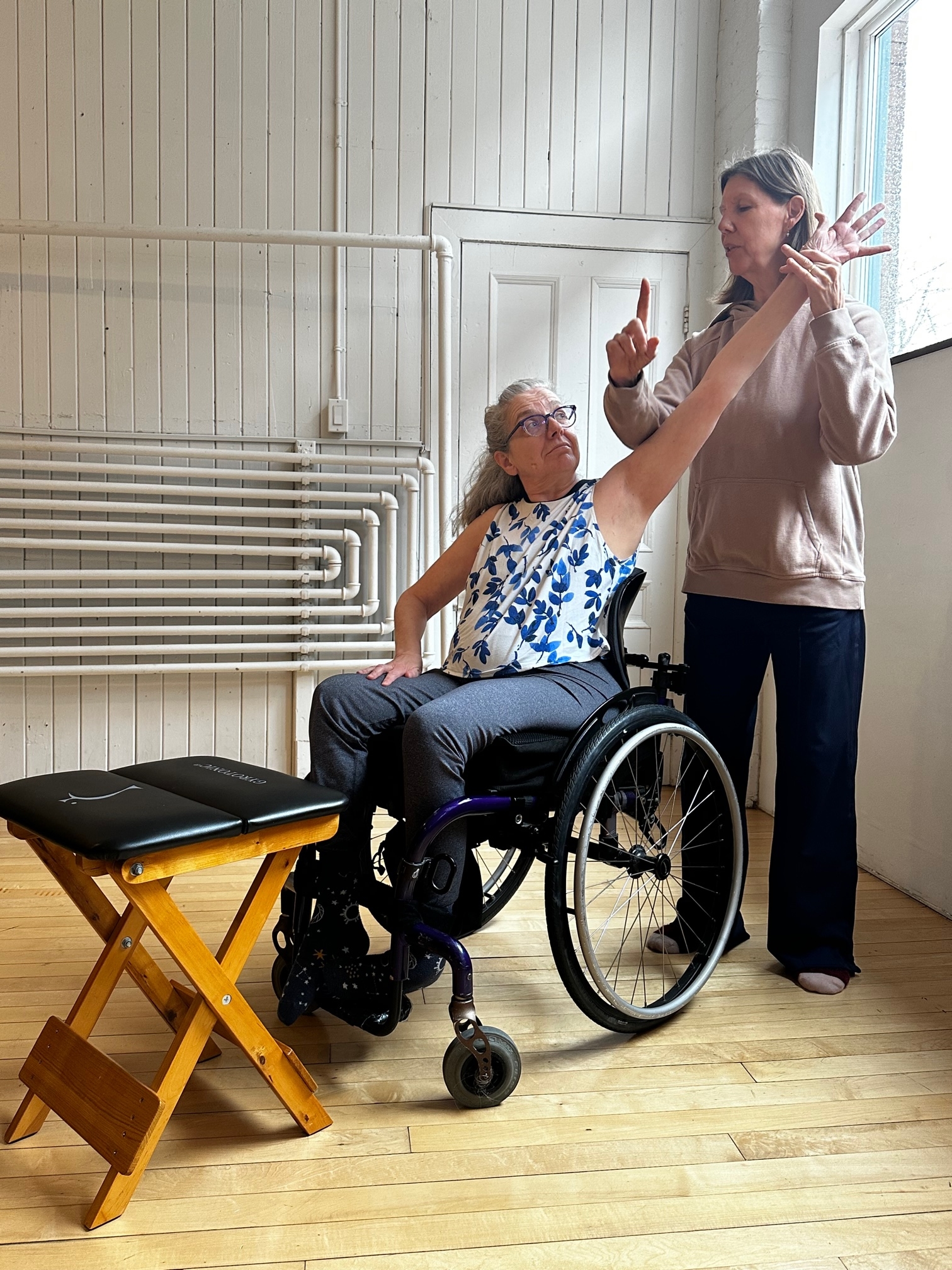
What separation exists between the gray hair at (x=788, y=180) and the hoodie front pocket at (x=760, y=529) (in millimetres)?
497

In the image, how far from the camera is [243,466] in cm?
337

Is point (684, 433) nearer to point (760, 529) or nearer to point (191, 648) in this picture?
point (760, 529)

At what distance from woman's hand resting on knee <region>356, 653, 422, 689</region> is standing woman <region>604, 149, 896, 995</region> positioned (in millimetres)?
637

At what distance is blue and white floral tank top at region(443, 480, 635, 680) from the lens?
6.23ft

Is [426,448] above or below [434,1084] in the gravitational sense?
above

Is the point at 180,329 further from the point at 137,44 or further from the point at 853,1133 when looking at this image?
the point at 853,1133

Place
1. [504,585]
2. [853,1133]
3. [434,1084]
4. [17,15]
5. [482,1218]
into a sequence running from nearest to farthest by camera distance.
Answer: [482,1218], [853,1133], [434,1084], [504,585], [17,15]

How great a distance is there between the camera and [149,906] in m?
1.32

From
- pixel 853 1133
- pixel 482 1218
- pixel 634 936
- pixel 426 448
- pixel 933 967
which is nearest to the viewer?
pixel 482 1218

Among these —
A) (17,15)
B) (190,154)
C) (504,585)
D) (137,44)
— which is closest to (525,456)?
(504,585)

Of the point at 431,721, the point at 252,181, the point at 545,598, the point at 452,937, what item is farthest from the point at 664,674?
the point at 252,181

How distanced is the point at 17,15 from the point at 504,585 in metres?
2.67

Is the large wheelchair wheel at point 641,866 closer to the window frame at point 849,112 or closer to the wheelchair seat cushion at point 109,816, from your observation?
the wheelchair seat cushion at point 109,816

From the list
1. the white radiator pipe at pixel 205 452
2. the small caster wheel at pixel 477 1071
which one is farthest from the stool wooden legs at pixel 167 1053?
the white radiator pipe at pixel 205 452
